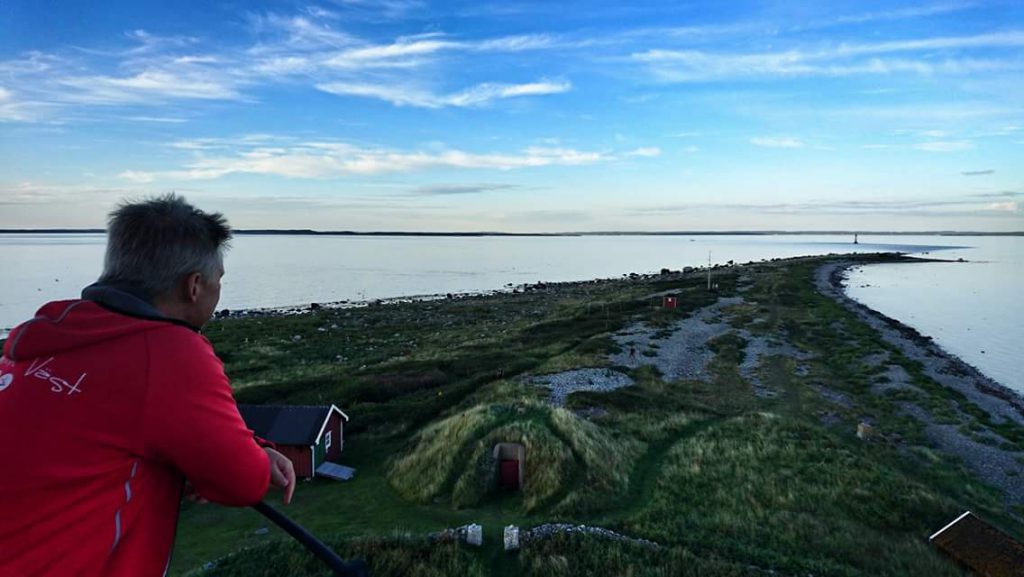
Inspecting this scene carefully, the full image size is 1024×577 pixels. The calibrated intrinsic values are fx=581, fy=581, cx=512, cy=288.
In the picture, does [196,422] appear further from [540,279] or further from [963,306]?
[540,279]

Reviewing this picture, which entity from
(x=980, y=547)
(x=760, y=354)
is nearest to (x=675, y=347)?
(x=760, y=354)

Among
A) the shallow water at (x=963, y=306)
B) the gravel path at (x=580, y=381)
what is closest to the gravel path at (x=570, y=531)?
the gravel path at (x=580, y=381)

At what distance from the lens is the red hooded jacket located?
1.98 meters

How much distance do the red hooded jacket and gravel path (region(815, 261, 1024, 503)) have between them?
25.3 meters

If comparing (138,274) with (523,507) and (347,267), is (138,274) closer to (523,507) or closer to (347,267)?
(523,507)

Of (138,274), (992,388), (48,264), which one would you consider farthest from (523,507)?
(48,264)

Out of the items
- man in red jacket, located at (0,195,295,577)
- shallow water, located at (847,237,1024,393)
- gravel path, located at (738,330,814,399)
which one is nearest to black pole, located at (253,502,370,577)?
man in red jacket, located at (0,195,295,577)

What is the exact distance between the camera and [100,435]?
6.70 ft

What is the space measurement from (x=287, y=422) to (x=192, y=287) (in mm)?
19302

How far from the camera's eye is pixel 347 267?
486 ft

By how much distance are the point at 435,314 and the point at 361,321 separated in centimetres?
918

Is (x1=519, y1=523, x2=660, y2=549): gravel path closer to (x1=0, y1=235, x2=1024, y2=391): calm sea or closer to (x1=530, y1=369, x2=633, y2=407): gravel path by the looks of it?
(x1=530, y1=369, x2=633, y2=407): gravel path

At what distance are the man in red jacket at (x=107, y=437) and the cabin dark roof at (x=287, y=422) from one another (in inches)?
715

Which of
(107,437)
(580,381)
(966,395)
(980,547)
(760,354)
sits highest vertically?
(107,437)
